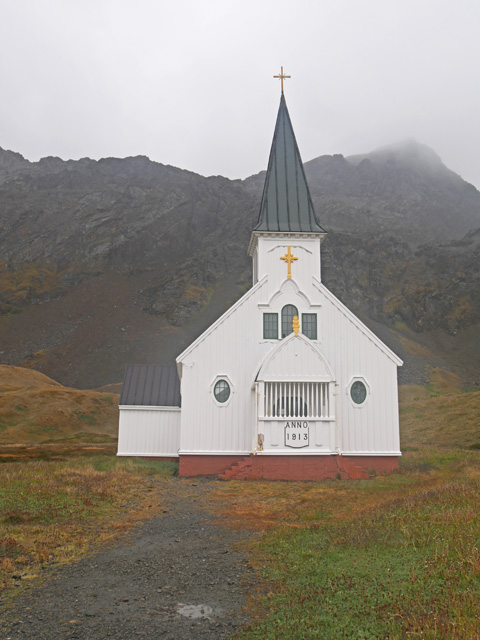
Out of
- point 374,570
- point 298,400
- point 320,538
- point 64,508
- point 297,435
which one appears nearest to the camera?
point 374,570

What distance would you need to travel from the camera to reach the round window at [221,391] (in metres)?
23.9

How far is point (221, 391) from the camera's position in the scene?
2398 cm

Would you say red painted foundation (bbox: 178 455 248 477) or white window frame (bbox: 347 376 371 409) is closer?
red painted foundation (bbox: 178 455 248 477)

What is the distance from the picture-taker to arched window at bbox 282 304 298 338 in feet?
80.8

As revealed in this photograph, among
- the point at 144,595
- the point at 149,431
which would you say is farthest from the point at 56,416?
the point at 144,595

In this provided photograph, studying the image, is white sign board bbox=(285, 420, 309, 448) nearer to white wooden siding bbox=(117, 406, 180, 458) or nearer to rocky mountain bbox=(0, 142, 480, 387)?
white wooden siding bbox=(117, 406, 180, 458)

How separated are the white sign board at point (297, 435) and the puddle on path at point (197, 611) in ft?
47.4

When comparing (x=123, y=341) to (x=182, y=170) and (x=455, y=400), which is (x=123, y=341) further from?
(x=182, y=170)

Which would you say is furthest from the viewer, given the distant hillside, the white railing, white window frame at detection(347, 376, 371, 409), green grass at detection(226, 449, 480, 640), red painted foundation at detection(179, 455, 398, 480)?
the distant hillside

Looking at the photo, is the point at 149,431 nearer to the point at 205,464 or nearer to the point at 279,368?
the point at 205,464

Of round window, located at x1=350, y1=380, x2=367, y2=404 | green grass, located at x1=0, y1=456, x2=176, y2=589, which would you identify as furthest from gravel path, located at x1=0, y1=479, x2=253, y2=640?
round window, located at x1=350, y1=380, x2=367, y2=404

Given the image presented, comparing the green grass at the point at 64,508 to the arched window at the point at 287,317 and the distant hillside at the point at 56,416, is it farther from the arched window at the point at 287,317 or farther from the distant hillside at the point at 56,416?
the distant hillside at the point at 56,416

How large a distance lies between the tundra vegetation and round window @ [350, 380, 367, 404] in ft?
9.79

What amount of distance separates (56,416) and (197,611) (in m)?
48.6
